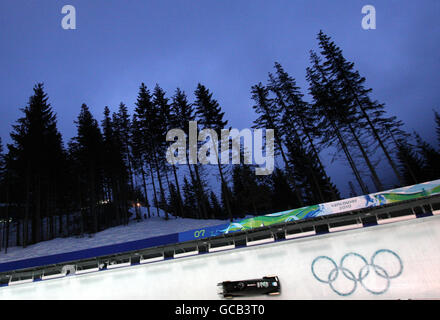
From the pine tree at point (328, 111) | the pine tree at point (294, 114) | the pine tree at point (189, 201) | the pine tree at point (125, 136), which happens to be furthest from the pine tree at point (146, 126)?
the pine tree at point (189, 201)

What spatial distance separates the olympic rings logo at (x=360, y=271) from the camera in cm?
686

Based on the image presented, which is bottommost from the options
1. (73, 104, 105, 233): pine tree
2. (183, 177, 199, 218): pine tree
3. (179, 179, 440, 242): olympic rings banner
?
(179, 179, 440, 242): olympic rings banner

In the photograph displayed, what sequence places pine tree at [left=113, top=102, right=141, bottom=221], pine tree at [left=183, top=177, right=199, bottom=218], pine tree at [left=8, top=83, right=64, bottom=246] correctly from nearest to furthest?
pine tree at [left=8, top=83, right=64, bottom=246] → pine tree at [left=113, top=102, right=141, bottom=221] → pine tree at [left=183, top=177, right=199, bottom=218]

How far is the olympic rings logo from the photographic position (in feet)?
22.5

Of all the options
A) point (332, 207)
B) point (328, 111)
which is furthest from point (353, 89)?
point (332, 207)

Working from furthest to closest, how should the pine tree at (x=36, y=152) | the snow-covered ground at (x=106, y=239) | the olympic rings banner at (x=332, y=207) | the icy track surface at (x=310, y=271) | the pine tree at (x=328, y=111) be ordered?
1. the pine tree at (x=36, y=152)
2. the pine tree at (x=328, y=111)
3. the snow-covered ground at (x=106, y=239)
4. the olympic rings banner at (x=332, y=207)
5. the icy track surface at (x=310, y=271)

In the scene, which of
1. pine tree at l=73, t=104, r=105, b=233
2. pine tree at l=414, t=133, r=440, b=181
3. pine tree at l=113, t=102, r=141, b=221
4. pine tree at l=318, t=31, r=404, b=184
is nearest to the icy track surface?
pine tree at l=318, t=31, r=404, b=184

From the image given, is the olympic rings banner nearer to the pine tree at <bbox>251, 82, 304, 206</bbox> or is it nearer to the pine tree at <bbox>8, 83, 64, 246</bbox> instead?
the pine tree at <bbox>251, 82, 304, 206</bbox>

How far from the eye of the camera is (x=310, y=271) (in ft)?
25.1

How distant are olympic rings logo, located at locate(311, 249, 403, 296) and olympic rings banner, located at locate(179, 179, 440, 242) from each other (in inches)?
63.1

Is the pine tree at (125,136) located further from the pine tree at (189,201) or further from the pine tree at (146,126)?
the pine tree at (189,201)

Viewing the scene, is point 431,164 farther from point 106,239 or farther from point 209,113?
point 106,239

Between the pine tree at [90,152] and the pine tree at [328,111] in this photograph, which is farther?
the pine tree at [90,152]

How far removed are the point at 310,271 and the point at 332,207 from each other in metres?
2.53
